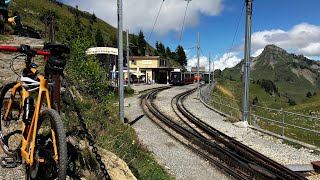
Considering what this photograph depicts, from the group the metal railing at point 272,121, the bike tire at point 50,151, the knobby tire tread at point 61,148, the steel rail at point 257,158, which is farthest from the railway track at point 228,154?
the knobby tire tread at point 61,148

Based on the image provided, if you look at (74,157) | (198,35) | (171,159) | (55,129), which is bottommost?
(171,159)

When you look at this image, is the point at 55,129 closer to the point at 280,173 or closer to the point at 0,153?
the point at 0,153

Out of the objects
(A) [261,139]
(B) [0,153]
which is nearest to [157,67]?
(A) [261,139]

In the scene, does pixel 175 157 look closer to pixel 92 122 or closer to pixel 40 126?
pixel 92 122

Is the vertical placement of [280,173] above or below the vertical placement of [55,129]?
below

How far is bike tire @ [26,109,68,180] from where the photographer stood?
333 cm

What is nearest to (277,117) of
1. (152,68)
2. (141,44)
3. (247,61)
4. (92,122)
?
(152,68)

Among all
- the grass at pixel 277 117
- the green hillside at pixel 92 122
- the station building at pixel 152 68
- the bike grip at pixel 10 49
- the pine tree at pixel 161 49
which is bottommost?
the grass at pixel 277 117

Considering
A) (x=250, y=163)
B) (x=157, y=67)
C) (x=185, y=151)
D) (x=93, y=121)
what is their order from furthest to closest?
(x=157, y=67) → (x=185, y=151) → (x=250, y=163) → (x=93, y=121)

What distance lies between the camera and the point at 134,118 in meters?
22.3

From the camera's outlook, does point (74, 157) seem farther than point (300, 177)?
No

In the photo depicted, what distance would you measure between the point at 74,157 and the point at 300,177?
25.2ft

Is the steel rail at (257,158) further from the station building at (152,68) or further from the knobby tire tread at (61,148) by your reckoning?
the station building at (152,68)

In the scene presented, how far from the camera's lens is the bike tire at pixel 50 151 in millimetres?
3330
